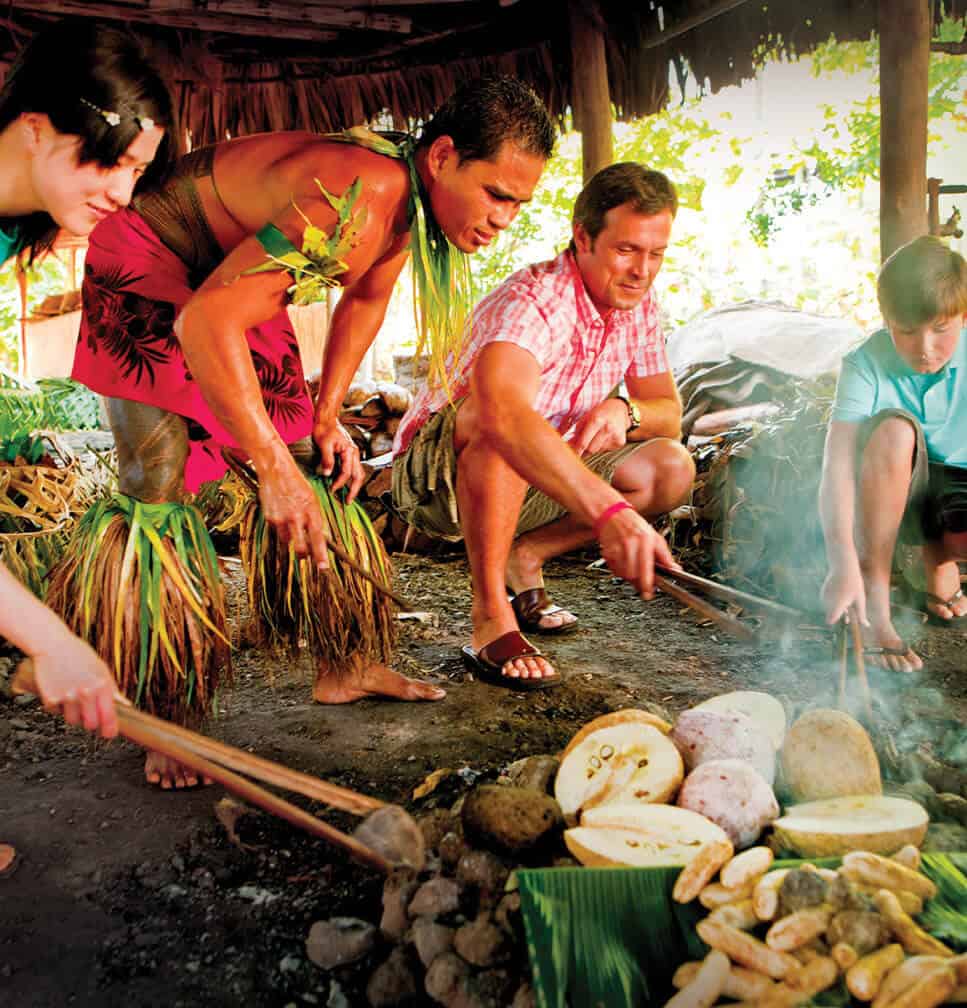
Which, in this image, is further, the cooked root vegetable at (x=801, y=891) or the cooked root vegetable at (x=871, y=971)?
the cooked root vegetable at (x=801, y=891)

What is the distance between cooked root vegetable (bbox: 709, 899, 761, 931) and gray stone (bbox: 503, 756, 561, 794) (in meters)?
0.46

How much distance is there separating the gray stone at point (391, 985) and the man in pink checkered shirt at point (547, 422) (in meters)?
1.02

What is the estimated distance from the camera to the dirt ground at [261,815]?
1.39 m

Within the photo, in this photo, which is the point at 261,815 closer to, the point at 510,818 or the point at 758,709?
the point at 510,818

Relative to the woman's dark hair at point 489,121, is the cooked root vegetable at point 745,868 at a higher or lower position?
lower

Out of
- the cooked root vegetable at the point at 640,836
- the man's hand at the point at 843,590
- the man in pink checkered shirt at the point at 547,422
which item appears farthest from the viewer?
the man in pink checkered shirt at the point at 547,422

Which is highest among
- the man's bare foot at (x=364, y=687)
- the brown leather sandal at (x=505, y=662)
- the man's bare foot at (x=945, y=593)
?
the man's bare foot at (x=364, y=687)

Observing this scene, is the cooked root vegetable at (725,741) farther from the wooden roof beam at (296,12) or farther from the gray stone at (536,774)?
the wooden roof beam at (296,12)

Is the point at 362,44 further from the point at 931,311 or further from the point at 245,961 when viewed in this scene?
the point at 245,961

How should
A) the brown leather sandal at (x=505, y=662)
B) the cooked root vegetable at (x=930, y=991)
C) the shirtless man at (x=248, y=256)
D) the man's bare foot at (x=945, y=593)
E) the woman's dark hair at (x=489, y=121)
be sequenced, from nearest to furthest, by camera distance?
1. the cooked root vegetable at (x=930, y=991)
2. the shirtless man at (x=248, y=256)
3. the woman's dark hair at (x=489, y=121)
4. the brown leather sandal at (x=505, y=662)
5. the man's bare foot at (x=945, y=593)

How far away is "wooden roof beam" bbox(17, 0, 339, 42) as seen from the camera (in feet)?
14.6

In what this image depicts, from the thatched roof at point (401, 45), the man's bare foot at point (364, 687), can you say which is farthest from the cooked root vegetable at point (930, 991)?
the thatched roof at point (401, 45)

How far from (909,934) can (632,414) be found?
6.77 ft

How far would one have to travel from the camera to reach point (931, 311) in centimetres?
268
